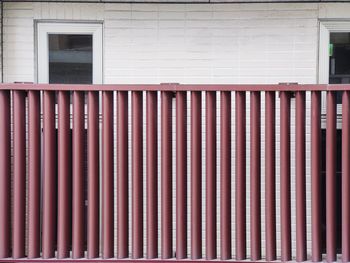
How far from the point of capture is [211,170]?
4016 mm

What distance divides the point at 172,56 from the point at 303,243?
2.56 metres

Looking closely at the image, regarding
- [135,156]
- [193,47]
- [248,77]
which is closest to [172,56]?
[193,47]

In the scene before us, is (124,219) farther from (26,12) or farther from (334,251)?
(26,12)

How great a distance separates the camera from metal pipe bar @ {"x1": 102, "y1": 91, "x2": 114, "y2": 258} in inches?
159

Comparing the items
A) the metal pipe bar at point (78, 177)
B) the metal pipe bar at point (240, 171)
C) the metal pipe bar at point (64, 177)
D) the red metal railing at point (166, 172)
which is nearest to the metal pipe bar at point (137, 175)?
the red metal railing at point (166, 172)

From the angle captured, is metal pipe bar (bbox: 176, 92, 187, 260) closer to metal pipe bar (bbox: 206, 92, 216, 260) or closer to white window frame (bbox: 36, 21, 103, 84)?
metal pipe bar (bbox: 206, 92, 216, 260)

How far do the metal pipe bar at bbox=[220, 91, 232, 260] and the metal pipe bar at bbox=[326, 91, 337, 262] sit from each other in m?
0.72

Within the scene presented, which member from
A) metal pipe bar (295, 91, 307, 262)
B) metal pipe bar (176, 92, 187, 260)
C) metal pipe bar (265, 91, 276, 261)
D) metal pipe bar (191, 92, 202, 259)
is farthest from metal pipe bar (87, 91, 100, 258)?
metal pipe bar (295, 91, 307, 262)

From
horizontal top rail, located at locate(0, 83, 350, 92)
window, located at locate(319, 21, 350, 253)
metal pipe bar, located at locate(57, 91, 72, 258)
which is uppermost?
window, located at locate(319, 21, 350, 253)

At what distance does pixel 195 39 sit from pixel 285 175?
225cm

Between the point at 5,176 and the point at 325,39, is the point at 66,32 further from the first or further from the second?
the point at 325,39

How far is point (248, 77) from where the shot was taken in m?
5.74

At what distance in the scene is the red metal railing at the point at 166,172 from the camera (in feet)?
13.1

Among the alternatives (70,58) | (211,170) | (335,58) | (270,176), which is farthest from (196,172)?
(335,58)
